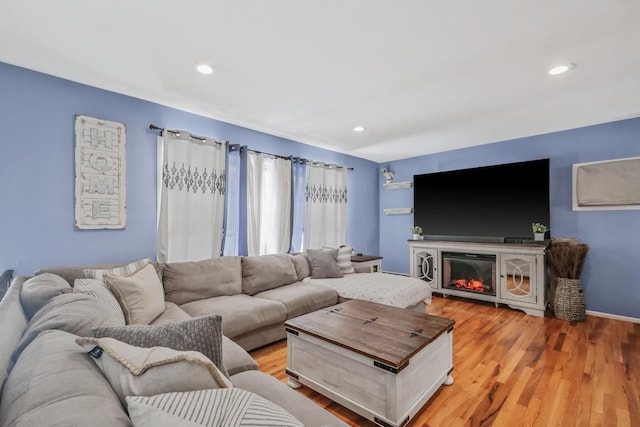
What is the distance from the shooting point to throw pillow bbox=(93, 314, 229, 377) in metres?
0.98

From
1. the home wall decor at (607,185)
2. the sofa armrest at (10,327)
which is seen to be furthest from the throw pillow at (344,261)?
the sofa armrest at (10,327)

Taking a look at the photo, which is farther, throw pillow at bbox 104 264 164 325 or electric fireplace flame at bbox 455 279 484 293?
electric fireplace flame at bbox 455 279 484 293

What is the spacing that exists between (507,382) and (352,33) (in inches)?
107

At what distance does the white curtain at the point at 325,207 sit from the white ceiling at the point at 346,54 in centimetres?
134

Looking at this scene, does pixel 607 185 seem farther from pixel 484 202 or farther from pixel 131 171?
pixel 131 171

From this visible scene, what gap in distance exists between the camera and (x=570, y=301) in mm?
3418

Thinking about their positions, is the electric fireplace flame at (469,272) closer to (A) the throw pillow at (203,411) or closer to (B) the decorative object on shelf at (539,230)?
(B) the decorative object on shelf at (539,230)

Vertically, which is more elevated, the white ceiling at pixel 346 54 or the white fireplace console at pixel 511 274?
the white ceiling at pixel 346 54

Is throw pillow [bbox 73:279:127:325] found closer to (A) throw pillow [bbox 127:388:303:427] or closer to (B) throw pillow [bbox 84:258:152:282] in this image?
(B) throw pillow [bbox 84:258:152:282]

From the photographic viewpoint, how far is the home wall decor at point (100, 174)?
2.46m

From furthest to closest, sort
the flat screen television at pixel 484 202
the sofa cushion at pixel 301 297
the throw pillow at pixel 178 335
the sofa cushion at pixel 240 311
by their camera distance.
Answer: the flat screen television at pixel 484 202, the sofa cushion at pixel 301 297, the sofa cushion at pixel 240 311, the throw pillow at pixel 178 335

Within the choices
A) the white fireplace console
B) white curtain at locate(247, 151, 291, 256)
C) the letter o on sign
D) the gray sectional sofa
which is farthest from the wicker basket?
the letter o on sign

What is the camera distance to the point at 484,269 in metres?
4.19

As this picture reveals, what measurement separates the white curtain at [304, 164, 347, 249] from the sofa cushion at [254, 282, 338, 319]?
119 centimetres
